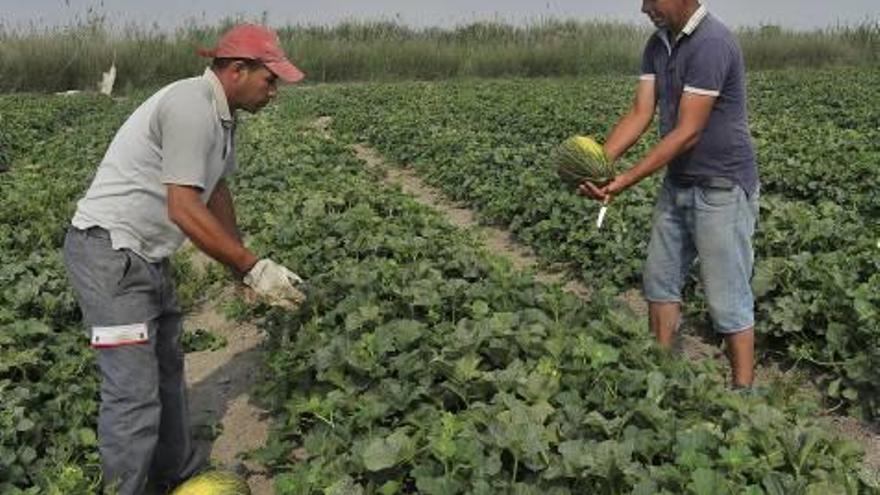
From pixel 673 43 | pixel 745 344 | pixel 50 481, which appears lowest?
pixel 50 481

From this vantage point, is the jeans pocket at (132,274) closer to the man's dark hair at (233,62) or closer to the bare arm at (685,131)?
the man's dark hair at (233,62)

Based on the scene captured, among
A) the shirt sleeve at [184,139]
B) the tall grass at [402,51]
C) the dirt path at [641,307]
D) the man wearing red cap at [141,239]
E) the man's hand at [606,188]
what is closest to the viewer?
the shirt sleeve at [184,139]

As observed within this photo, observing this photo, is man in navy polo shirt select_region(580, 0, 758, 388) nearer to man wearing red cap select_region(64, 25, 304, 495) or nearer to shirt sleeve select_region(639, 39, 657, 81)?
shirt sleeve select_region(639, 39, 657, 81)

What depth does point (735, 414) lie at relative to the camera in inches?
116

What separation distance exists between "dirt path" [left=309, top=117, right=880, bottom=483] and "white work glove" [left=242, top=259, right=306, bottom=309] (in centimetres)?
209

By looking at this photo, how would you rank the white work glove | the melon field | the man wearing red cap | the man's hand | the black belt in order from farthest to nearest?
1. the man's hand
2. the black belt
3. the white work glove
4. the man wearing red cap
5. the melon field

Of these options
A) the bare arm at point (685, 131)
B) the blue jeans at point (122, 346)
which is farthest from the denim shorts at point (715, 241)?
the blue jeans at point (122, 346)

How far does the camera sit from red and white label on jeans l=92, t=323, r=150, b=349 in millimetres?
3221

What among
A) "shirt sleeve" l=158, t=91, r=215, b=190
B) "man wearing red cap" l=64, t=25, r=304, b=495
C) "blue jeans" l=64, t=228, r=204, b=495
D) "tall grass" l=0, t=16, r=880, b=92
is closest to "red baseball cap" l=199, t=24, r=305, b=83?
"man wearing red cap" l=64, t=25, r=304, b=495

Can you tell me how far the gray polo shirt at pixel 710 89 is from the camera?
3797 mm

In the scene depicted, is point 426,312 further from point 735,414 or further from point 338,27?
point 338,27

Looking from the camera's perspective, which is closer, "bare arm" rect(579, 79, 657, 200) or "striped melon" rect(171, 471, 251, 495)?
"striped melon" rect(171, 471, 251, 495)

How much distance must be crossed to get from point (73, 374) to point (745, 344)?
3.13 meters

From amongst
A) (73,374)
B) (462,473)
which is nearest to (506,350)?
(462,473)
